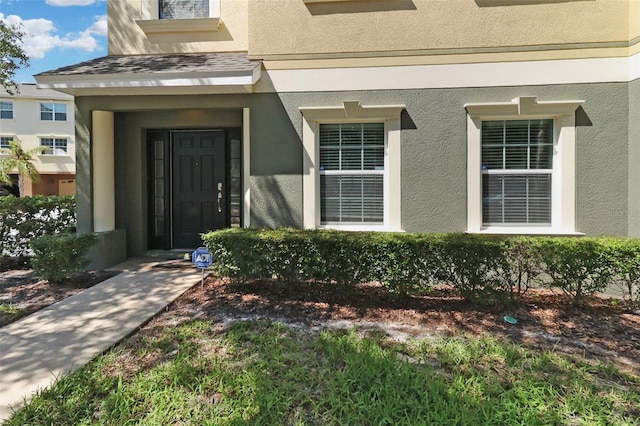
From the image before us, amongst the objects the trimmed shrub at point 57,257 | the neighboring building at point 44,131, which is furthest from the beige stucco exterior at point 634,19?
the neighboring building at point 44,131

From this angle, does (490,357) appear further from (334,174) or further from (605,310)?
(334,174)

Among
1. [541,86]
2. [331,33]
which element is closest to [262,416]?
[331,33]

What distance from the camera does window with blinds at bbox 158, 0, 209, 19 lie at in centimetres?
678

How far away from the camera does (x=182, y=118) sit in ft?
22.5

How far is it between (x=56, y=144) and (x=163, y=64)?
28514mm

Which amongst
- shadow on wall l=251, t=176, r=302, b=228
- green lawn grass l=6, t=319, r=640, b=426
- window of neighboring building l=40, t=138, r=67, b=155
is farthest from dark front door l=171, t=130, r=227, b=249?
window of neighboring building l=40, t=138, r=67, b=155

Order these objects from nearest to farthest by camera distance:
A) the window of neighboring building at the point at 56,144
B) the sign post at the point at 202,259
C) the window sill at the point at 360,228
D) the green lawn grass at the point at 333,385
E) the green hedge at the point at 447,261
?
the green lawn grass at the point at 333,385, the green hedge at the point at 447,261, the sign post at the point at 202,259, the window sill at the point at 360,228, the window of neighboring building at the point at 56,144

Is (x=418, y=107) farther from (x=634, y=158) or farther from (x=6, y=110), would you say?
(x=6, y=110)

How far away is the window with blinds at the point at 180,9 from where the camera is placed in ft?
22.2

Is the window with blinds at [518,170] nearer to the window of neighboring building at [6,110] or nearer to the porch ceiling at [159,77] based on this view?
the porch ceiling at [159,77]

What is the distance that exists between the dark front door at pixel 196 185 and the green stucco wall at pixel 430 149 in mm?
913

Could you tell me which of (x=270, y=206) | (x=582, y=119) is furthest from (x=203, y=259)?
(x=582, y=119)

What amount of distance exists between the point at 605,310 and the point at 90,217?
26.6ft

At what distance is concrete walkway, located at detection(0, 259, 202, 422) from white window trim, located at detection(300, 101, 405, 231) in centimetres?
228
